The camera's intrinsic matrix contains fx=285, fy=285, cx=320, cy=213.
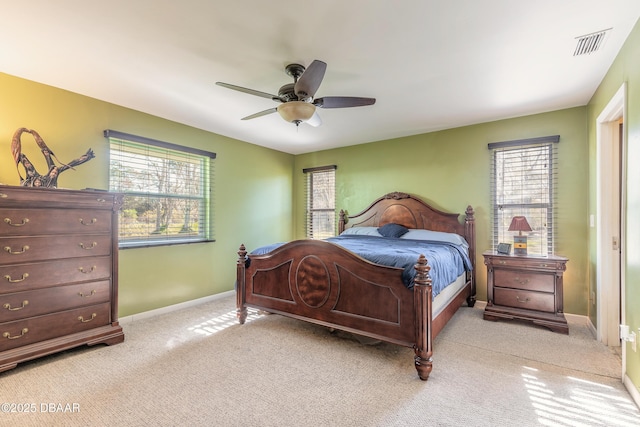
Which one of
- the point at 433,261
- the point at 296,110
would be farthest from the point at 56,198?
the point at 433,261

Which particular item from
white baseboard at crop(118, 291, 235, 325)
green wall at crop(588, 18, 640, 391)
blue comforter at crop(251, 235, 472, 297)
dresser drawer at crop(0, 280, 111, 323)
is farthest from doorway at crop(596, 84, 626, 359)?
dresser drawer at crop(0, 280, 111, 323)

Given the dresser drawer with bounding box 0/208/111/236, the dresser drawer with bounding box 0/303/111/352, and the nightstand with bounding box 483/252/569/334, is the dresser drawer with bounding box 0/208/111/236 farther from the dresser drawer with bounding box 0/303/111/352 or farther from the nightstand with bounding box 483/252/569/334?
the nightstand with bounding box 483/252/569/334

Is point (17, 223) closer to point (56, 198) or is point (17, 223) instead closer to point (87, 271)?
point (56, 198)

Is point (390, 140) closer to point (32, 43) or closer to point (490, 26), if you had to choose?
point (490, 26)

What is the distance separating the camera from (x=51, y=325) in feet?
7.79

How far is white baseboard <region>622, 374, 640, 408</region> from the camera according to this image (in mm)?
1785

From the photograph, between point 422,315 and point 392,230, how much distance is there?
211 centimetres

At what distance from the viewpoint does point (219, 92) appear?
9.51 ft

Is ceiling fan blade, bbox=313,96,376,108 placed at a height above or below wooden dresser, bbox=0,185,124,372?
above

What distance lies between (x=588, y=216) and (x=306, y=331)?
11.2ft

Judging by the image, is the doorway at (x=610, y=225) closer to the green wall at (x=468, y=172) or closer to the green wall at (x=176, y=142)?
the green wall at (x=468, y=172)

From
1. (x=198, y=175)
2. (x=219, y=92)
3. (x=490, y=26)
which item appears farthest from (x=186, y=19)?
(x=198, y=175)

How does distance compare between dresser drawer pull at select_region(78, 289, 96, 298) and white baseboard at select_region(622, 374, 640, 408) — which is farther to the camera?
dresser drawer pull at select_region(78, 289, 96, 298)

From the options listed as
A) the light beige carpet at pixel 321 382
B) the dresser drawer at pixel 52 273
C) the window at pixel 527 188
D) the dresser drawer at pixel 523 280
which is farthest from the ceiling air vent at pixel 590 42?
the dresser drawer at pixel 52 273
